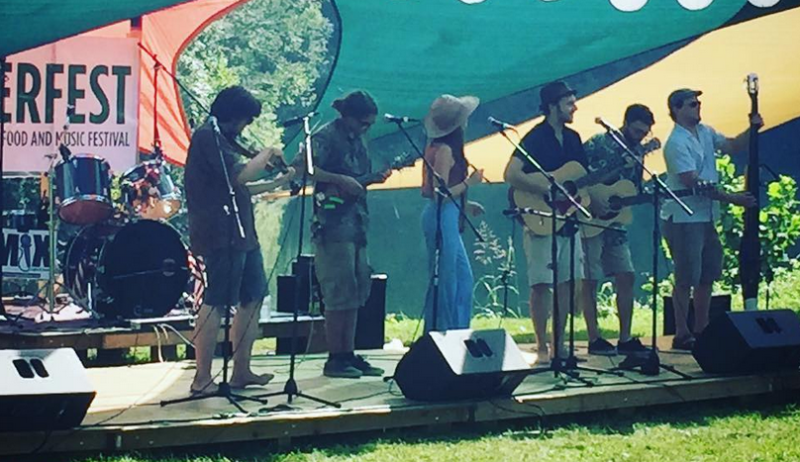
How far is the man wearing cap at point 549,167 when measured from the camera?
25.6 feet

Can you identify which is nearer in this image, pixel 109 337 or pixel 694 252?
pixel 694 252

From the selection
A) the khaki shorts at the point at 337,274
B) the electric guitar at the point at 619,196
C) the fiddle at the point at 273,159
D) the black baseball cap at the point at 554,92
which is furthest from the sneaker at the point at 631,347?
the fiddle at the point at 273,159

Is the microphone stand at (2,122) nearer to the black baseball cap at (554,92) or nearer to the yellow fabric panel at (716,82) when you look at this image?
the yellow fabric panel at (716,82)

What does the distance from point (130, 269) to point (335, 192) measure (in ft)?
6.81

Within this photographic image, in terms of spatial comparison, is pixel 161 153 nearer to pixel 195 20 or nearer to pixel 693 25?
pixel 195 20

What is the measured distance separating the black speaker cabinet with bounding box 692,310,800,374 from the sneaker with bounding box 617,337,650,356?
0.45 meters

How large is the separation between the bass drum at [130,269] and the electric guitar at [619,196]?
2685 millimetres

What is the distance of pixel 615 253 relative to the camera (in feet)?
27.9

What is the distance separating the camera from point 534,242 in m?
7.90

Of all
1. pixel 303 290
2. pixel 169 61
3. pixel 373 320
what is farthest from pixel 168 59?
pixel 373 320

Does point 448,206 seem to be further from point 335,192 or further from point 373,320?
point 373,320

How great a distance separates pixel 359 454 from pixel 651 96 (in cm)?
541

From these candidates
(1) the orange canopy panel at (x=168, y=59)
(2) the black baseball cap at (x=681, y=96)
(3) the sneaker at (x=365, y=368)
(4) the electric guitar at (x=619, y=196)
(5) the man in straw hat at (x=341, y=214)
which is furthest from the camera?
(1) the orange canopy panel at (x=168, y=59)

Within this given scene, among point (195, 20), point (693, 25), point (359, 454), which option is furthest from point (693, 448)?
point (195, 20)
